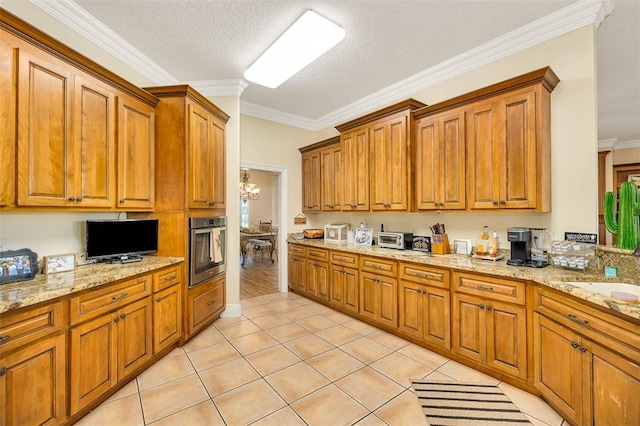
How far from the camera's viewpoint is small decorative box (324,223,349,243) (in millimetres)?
4406

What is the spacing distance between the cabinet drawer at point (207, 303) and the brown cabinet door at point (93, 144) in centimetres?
132

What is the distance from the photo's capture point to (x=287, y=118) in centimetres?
498

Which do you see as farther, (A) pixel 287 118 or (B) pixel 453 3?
(A) pixel 287 118

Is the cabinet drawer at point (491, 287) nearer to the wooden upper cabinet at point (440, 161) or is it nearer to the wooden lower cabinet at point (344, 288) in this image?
the wooden upper cabinet at point (440, 161)

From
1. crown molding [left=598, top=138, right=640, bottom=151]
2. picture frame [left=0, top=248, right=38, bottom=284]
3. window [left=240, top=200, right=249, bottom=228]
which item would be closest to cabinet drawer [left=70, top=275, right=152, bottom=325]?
picture frame [left=0, top=248, right=38, bottom=284]

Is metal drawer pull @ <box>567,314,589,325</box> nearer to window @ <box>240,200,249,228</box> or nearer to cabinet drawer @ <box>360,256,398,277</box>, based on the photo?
cabinet drawer @ <box>360,256,398,277</box>

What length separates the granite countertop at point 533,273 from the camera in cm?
152

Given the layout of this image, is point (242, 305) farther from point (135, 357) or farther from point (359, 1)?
point (359, 1)

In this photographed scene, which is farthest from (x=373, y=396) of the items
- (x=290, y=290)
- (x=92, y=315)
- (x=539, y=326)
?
(x=290, y=290)

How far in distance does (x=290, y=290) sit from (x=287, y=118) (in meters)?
3.02

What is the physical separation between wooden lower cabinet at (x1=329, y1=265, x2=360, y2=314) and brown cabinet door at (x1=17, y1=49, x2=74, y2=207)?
2.93 metres

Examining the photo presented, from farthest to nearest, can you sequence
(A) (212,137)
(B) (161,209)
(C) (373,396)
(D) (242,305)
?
(D) (242,305) → (A) (212,137) → (B) (161,209) → (C) (373,396)

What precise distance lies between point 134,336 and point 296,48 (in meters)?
2.98

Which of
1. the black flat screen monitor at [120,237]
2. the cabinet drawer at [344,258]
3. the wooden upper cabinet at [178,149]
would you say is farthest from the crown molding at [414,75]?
the cabinet drawer at [344,258]
